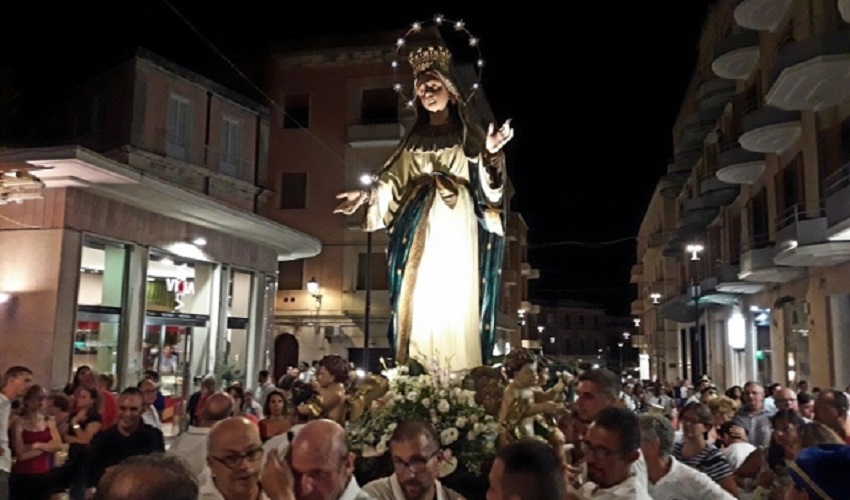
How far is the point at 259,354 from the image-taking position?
22.9 meters

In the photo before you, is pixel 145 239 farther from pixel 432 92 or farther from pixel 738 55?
pixel 738 55

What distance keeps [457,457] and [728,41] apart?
24.6m

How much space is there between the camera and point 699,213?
1400 inches

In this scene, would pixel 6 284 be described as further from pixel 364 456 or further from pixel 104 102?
pixel 364 456

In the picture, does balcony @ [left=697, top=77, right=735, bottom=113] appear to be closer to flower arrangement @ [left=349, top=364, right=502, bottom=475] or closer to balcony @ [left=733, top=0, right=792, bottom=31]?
balcony @ [left=733, top=0, right=792, bottom=31]

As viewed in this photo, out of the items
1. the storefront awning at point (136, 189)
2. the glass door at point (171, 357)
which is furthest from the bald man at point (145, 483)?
the glass door at point (171, 357)

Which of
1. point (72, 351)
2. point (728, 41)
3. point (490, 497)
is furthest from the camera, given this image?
point (728, 41)

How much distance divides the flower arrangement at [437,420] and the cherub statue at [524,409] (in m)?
0.11

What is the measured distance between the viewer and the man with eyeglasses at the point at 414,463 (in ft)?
13.6

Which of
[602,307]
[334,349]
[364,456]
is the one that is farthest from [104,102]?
[602,307]

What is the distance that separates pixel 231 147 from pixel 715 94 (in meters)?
18.3

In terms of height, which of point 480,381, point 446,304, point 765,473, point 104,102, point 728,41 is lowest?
point 765,473

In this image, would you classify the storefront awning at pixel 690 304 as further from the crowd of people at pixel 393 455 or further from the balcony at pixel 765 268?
the crowd of people at pixel 393 455

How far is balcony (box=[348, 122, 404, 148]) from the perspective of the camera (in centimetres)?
3158
